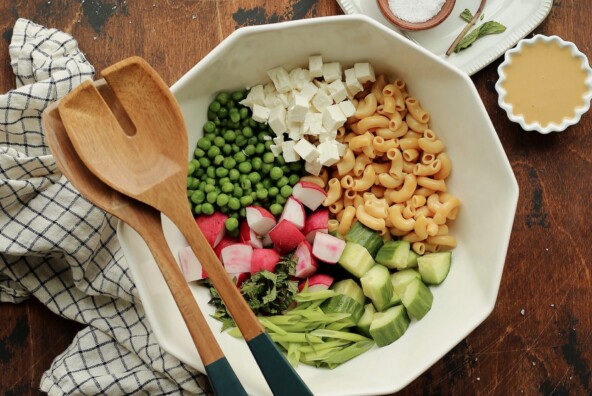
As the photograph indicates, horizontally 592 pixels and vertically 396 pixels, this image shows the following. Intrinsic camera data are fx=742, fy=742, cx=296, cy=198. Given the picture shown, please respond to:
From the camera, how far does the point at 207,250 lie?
1.78 meters

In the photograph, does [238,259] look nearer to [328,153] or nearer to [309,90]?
[328,153]

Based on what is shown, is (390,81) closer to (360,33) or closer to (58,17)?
(360,33)

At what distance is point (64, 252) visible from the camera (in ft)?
6.97

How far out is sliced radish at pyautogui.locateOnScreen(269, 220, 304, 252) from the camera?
2055 mm

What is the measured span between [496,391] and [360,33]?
1.12 meters

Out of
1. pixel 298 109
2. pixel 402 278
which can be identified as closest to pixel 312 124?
pixel 298 109

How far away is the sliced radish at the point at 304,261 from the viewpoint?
2.04 meters

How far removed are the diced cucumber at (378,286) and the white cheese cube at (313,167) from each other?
31 cm

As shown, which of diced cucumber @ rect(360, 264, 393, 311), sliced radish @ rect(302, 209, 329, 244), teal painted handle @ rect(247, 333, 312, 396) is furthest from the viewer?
sliced radish @ rect(302, 209, 329, 244)

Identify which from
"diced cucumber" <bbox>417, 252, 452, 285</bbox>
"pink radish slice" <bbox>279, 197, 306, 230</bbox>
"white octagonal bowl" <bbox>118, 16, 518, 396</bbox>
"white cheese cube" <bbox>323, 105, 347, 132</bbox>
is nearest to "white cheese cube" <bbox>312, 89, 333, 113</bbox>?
"white cheese cube" <bbox>323, 105, 347, 132</bbox>

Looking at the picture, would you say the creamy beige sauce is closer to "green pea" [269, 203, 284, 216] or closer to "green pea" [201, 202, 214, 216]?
"green pea" [269, 203, 284, 216]

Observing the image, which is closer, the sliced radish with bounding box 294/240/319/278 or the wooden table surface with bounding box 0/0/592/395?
the sliced radish with bounding box 294/240/319/278

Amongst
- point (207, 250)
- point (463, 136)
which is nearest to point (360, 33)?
point (463, 136)

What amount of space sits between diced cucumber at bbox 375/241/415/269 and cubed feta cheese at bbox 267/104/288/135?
43cm
